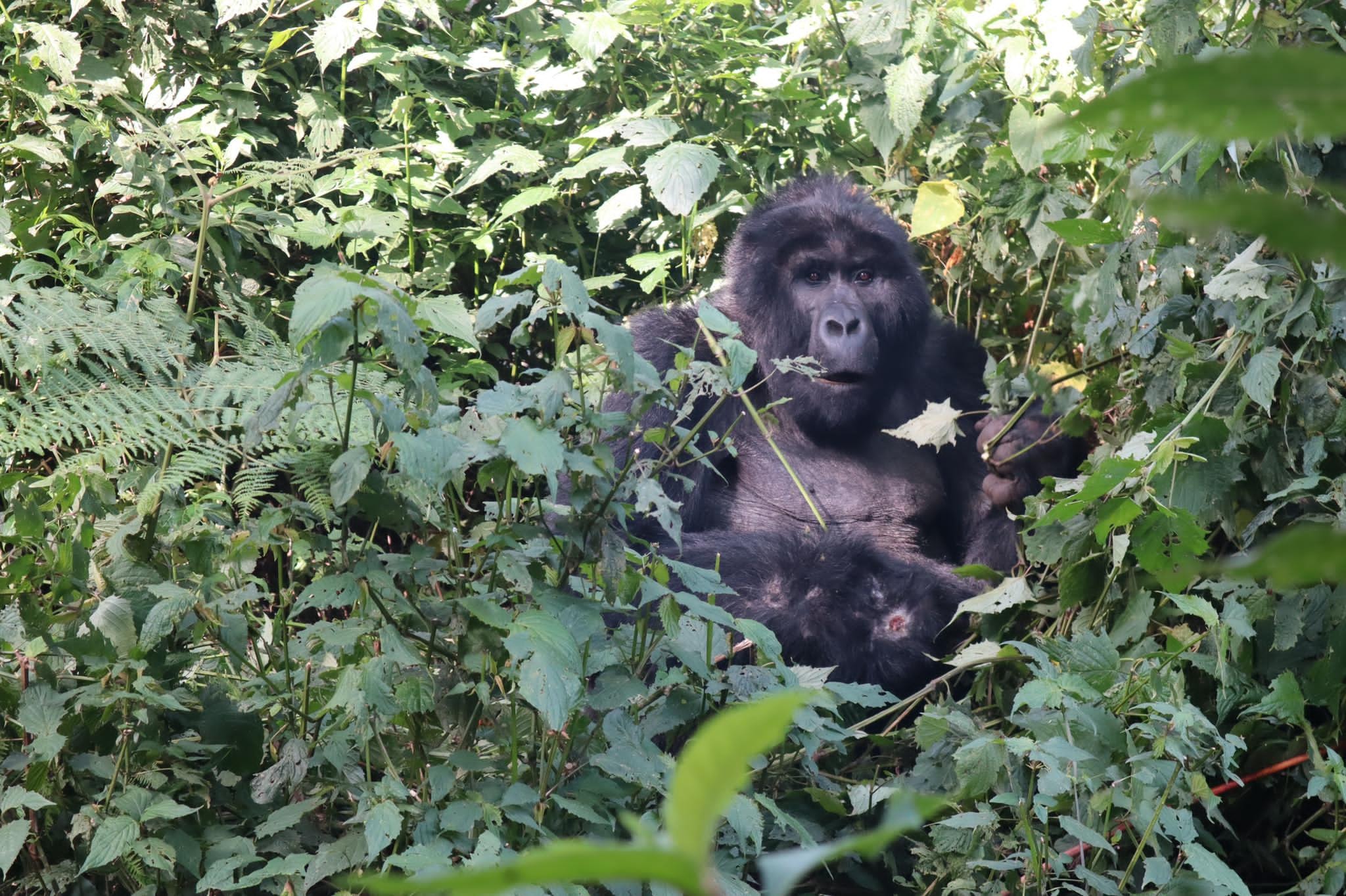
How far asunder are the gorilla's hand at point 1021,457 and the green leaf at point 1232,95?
9.80 feet

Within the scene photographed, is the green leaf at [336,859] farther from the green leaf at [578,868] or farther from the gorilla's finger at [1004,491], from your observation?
Result: the gorilla's finger at [1004,491]

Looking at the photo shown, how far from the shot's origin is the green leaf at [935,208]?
12.3 feet

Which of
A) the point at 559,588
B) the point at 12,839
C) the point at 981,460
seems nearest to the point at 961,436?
the point at 981,460

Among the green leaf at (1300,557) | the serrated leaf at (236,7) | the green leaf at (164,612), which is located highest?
the green leaf at (1300,557)

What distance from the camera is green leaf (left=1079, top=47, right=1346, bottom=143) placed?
272 millimetres

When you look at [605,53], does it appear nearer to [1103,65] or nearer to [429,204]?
[429,204]

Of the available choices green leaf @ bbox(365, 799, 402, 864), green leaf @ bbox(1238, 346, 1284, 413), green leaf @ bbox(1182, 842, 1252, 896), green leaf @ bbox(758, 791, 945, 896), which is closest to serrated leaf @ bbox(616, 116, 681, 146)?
green leaf @ bbox(1238, 346, 1284, 413)

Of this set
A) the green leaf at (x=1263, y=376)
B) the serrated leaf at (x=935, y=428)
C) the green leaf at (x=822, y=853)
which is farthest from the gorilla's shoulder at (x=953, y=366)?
the green leaf at (x=822, y=853)

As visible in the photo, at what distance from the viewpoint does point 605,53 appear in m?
4.10

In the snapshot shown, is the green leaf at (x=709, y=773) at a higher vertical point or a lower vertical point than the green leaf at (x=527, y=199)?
higher

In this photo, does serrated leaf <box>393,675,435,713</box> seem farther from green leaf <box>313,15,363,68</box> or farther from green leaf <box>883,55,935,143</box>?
green leaf <box>883,55,935,143</box>

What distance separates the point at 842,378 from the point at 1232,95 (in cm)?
310

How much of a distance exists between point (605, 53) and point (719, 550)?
5.76ft

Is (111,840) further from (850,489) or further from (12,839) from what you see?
(850,489)
